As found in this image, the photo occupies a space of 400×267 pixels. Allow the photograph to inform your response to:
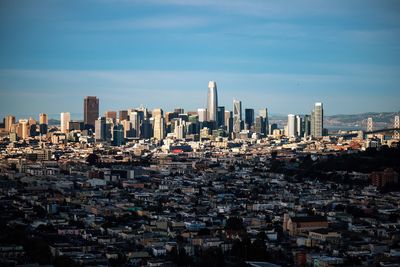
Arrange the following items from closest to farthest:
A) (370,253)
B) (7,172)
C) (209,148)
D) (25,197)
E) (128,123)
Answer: (370,253) → (25,197) → (7,172) → (209,148) → (128,123)

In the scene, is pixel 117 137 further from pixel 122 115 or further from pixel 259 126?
pixel 259 126

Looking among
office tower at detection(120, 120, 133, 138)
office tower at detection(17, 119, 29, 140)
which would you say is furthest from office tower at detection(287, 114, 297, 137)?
office tower at detection(17, 119, 29, 140)

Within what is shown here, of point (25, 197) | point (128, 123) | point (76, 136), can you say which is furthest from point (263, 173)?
point (128, 123)

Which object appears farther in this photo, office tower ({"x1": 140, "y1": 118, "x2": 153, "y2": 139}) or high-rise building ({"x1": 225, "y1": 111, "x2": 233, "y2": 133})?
high-rise building ({"x1": 225, "y1": 111, "x2": 233, "y2": 133})

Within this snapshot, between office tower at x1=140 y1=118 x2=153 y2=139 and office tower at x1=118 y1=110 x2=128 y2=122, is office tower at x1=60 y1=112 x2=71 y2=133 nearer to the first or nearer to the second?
→ office tower at x1=118 y1=110 x2=128 y2=122

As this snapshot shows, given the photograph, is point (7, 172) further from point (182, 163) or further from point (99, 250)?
point (99, 250)

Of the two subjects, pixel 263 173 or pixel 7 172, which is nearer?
pixel 7 172
